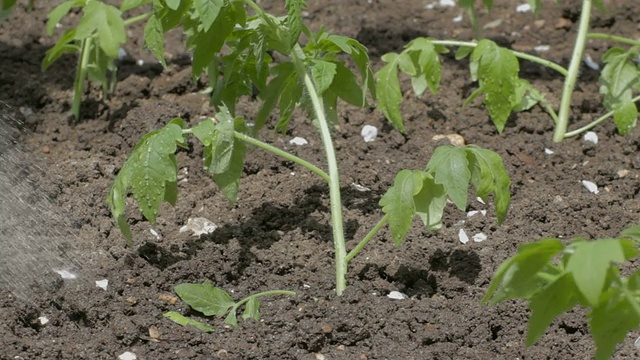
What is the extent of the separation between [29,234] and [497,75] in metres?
1.63

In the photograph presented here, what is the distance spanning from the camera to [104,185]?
3600mm

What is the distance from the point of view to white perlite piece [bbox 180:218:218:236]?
11.0 feet

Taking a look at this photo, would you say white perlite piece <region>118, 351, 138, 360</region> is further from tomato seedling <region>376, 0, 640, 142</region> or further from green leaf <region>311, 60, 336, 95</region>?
tomato seedling <region>376, 0, 640, 142</region>

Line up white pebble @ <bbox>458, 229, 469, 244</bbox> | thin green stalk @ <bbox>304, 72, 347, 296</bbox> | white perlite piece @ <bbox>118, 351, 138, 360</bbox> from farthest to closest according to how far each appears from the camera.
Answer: white pebble @ <bbox>458, 229, 469, 244</bbox> < thin green stalk @ <bbox>304, 72, 347, 296</bbox> < white perlite piece @ <bbox>118, 351, 138, 360</bbox>

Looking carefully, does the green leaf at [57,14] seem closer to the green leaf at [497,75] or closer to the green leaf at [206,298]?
the green leaf at [206,298]

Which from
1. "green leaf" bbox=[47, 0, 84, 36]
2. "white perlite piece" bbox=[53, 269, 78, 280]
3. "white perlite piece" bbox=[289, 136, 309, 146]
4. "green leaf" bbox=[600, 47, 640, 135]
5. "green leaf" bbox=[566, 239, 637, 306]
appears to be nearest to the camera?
"green leaf" bbox=[566, 239, 637, 306]

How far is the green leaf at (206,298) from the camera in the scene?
2.88 meters

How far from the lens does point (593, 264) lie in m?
1.79

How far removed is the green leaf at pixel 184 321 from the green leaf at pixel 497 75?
1.36m

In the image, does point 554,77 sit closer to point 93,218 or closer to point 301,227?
point 301,227

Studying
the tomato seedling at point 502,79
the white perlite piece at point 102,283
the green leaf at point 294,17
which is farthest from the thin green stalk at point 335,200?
the white perlite piece at point 102,283

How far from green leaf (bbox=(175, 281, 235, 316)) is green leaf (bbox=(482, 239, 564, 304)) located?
1.05 m

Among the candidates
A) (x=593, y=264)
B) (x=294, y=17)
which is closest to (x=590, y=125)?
(x=294, y=17)

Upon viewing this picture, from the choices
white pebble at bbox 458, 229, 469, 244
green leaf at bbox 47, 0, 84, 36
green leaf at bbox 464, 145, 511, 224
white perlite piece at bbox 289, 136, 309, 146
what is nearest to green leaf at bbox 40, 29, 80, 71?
green leaf at bbox 47, 0, 84, 36
